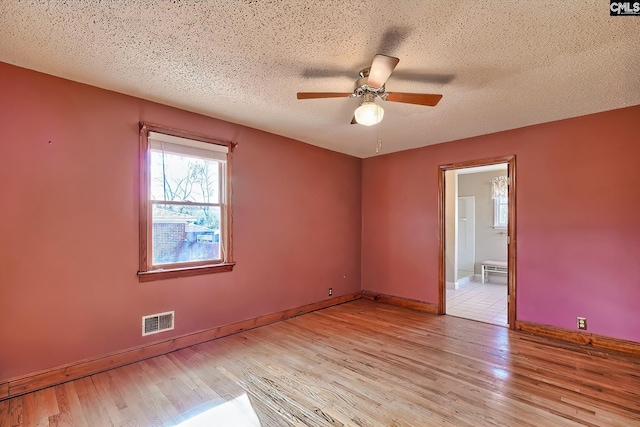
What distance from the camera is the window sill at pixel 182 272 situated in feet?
9.46

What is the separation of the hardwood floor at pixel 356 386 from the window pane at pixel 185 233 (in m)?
0.98

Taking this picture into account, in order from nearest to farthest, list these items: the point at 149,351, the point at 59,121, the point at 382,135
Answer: the point at 59,121, the point at 149,351, the point at 382,135

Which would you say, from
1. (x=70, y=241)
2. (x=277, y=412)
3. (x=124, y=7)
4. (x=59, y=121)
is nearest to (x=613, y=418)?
(x=277, y=412)

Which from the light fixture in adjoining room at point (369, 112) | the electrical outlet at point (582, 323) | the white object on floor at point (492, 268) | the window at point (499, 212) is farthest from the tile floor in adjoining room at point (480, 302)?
the light fixture in adjoining room at point (369, 112)

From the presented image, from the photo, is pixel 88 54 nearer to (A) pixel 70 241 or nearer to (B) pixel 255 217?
(A) pixel 70 241

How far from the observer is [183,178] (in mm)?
3207

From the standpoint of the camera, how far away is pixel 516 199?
3.73 m

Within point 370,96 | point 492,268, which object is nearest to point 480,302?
point 492,268

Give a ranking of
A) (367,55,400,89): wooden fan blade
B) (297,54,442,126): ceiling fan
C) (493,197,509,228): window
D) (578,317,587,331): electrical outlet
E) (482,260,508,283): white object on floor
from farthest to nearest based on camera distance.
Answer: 1. (493,197,509,228): window
2. (482,260,508,283): white object on floor
3. (578,317,587,331): electrical outlet
4. (297,54,442,126): ceiling fan
5. (367,55,400,89): wooden fan blade

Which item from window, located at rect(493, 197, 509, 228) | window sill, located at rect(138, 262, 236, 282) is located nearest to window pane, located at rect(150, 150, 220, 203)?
window sill, located at rect(138, 262, 236, 282)

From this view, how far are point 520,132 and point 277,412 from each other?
13.3 feet

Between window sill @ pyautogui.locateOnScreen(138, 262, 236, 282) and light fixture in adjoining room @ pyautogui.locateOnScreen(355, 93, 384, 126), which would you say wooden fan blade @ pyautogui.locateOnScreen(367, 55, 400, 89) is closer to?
light fixture in adjoining room @ pyautogui.locateOnScreen(355, 93, 384, 126)

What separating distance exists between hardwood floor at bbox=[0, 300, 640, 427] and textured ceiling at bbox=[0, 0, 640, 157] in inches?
98.8

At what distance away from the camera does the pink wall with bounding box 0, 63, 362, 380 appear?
227 centimetres
